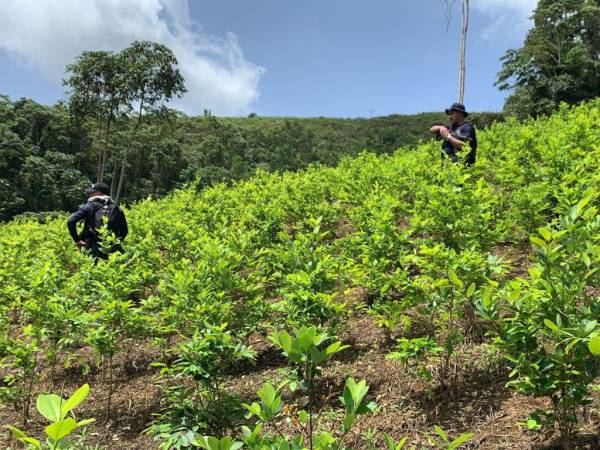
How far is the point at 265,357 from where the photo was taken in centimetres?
387

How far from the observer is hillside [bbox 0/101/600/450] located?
5.96 ft

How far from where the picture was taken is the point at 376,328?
3891 mm

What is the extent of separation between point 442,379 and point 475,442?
1.54 feet

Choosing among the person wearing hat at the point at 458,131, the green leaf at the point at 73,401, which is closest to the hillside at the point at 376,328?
the person wearing hat at the point at 458,131

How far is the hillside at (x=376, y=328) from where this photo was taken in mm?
1815

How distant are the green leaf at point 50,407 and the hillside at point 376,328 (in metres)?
1.04

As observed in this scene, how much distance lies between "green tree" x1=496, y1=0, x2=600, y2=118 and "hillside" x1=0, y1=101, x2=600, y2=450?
2217 centimetres

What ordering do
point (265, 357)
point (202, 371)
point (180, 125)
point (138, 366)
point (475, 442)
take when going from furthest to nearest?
point (180, 125), point (138, 366), point (265, 357), point (202, 371), point (475, 442)

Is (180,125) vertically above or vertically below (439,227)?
above

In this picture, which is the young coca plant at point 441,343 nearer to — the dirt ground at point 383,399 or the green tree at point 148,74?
the dirt ground at point 383,399

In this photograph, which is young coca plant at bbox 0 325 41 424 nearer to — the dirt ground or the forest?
the forest

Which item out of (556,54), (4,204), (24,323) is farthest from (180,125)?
(24,323)

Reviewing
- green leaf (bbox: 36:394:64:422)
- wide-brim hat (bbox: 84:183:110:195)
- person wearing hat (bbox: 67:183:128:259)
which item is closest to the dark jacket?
person wearing hat (bbox: 67:183:128:259)

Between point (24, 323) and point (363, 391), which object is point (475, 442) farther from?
point (24, 323)
